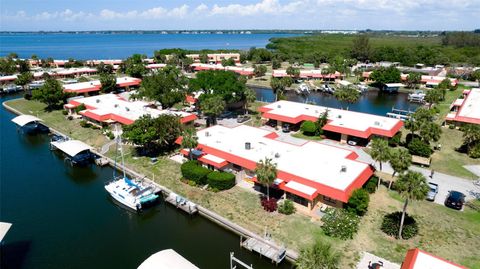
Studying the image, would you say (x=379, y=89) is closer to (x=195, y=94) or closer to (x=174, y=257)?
(x=195, y=94)

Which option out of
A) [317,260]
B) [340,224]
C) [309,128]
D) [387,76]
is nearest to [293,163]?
[340,224]

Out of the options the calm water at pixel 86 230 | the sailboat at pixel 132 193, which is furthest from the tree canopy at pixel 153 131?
the sailboat at pixel 132 193

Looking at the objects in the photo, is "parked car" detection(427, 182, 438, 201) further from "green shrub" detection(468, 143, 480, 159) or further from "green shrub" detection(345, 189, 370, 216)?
"green shrub" detection(468, 143, 480, 159)

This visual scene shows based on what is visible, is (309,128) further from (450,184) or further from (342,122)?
(450,184)

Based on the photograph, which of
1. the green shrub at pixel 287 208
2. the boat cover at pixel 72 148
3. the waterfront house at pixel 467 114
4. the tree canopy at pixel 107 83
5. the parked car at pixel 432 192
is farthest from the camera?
the tree canopy at pixel 107 83

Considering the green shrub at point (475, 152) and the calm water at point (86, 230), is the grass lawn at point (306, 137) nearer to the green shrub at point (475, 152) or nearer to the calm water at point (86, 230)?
the green shrub at point (475, 152)

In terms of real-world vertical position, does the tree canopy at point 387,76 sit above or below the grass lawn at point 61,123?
above

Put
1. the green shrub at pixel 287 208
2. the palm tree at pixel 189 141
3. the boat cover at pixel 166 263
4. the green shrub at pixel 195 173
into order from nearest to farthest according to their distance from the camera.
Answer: the boat cover at pixel 166 263 → the green shrub at pixel 287 208 → the green shrub at pixel 195 173 → the palm tree at pixel 189 141
